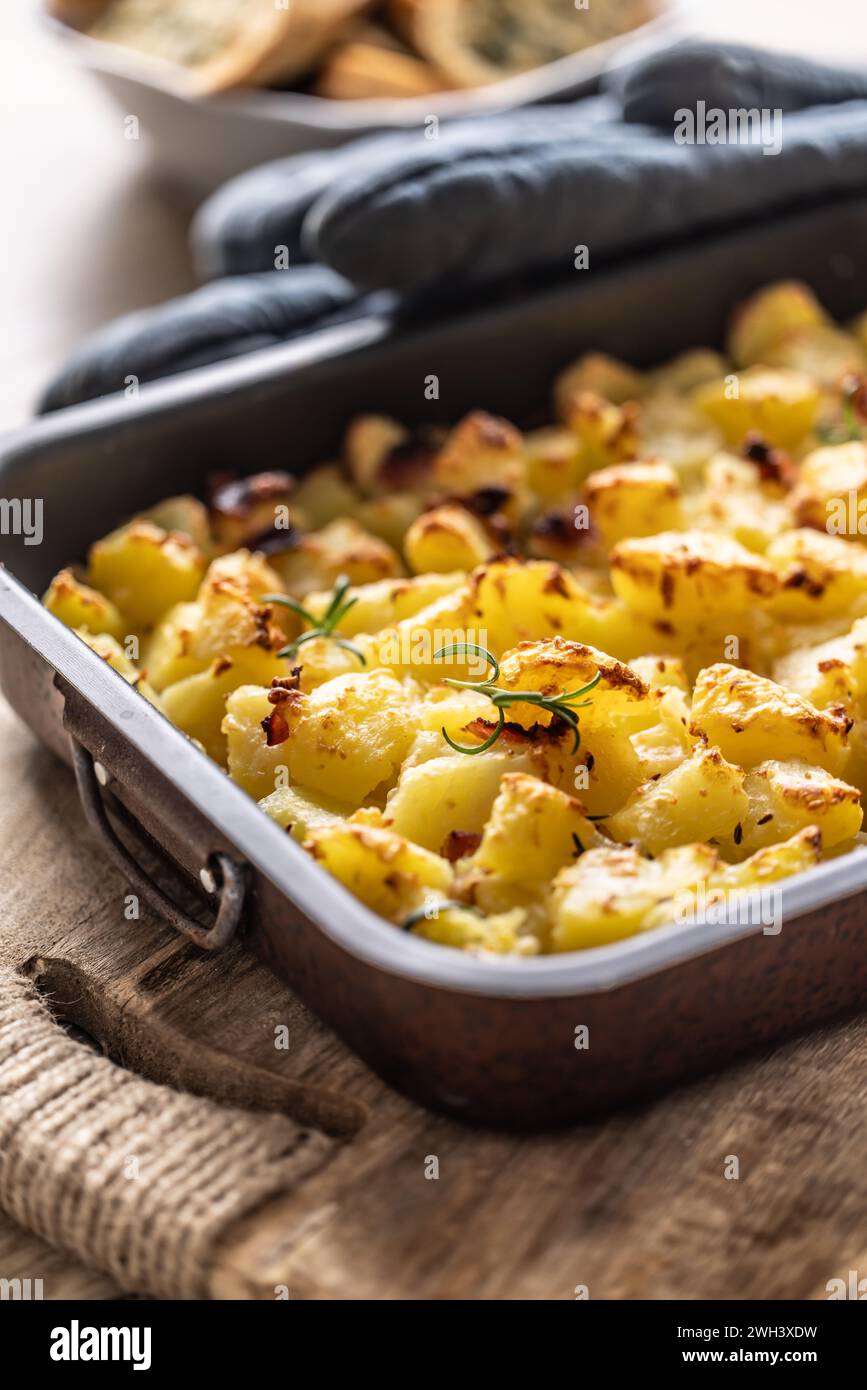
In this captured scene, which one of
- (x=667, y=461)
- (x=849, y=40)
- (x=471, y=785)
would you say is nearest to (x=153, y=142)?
(x=667, y=461)

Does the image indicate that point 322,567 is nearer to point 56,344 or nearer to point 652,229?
point 652,229

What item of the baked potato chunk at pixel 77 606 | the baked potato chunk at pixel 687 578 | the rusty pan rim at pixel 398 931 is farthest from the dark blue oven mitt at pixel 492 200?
the rusty pan rim at pixel 398 931

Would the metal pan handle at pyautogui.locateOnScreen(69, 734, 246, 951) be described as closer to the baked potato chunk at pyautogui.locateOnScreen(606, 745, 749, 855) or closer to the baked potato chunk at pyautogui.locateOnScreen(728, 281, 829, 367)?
the baked potato chunk at pyautogui.locateOnScreen(606, 745, 749, 855)

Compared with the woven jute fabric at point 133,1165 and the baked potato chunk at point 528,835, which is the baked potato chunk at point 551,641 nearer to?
the baked potato chunk at point 528,835

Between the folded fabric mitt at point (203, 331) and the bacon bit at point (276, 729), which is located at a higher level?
the folded fabric mitt at point (203, 331)

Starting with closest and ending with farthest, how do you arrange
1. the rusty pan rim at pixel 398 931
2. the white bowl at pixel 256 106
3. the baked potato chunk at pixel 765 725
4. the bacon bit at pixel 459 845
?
the rusty pan rim at pixel 398 931 < the bacon bit at pixel 459 845 < the baked potato chunk at pixel 765 725 < the white bowl at pixel 256 106
